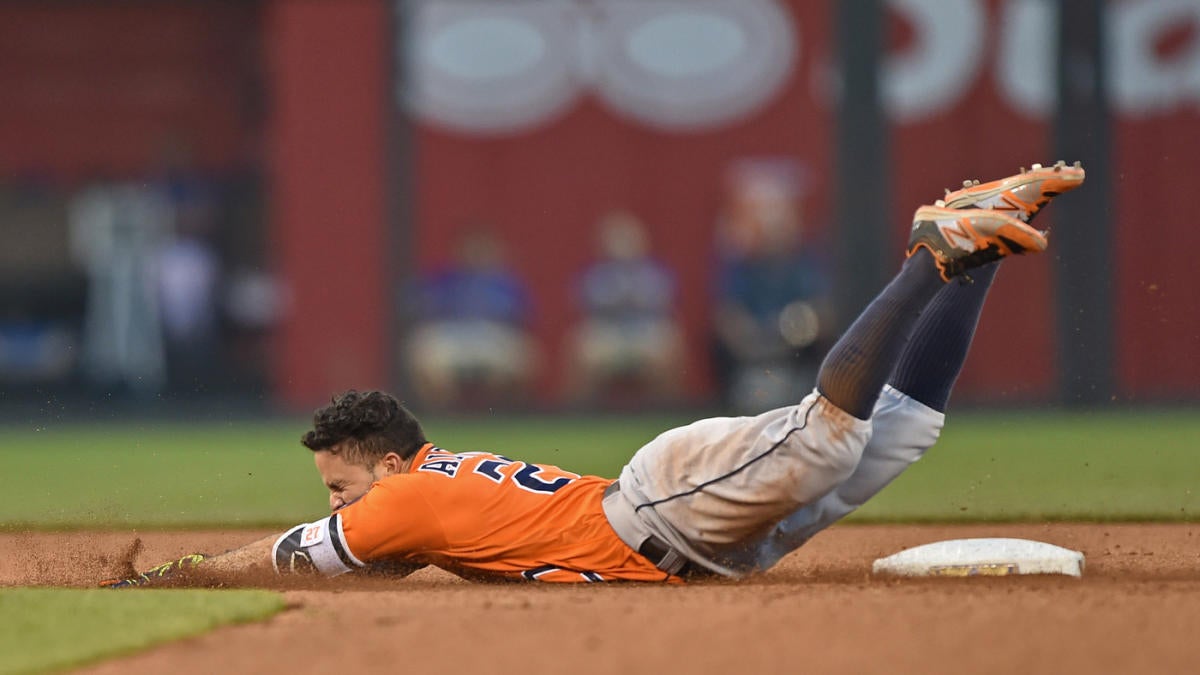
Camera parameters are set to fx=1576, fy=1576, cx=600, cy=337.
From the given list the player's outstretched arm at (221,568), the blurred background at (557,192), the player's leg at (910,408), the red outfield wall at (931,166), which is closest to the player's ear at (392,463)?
the player's outstretched arm at (221,568)

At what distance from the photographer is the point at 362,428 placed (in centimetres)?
433

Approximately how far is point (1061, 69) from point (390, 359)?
6425mm

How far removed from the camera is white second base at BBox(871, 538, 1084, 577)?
451 centimetres

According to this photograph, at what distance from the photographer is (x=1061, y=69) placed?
1347 cm

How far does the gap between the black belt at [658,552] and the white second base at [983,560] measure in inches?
28.3

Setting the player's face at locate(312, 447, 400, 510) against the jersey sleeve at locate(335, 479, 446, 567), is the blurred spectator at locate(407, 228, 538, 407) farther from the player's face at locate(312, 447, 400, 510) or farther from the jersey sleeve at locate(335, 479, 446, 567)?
the jersey sleeve at locate(335, 479, 446, 567)

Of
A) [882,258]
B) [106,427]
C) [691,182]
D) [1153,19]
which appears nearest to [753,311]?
[882,258]

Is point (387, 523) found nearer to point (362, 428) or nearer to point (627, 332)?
point (362, 428)

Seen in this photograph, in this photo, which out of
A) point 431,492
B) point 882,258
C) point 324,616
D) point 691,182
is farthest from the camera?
point 691,182

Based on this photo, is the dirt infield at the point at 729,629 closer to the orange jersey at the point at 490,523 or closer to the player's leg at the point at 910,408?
the orange jersey at the point at 490,523

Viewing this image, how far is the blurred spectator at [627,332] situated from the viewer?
564 inches

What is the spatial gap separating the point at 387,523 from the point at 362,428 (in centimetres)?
37

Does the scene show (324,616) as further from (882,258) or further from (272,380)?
(272,380)

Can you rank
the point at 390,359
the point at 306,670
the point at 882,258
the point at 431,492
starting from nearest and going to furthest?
the point at 306,670, the point at 431,492, the point at 882,258, the point at 390,359
